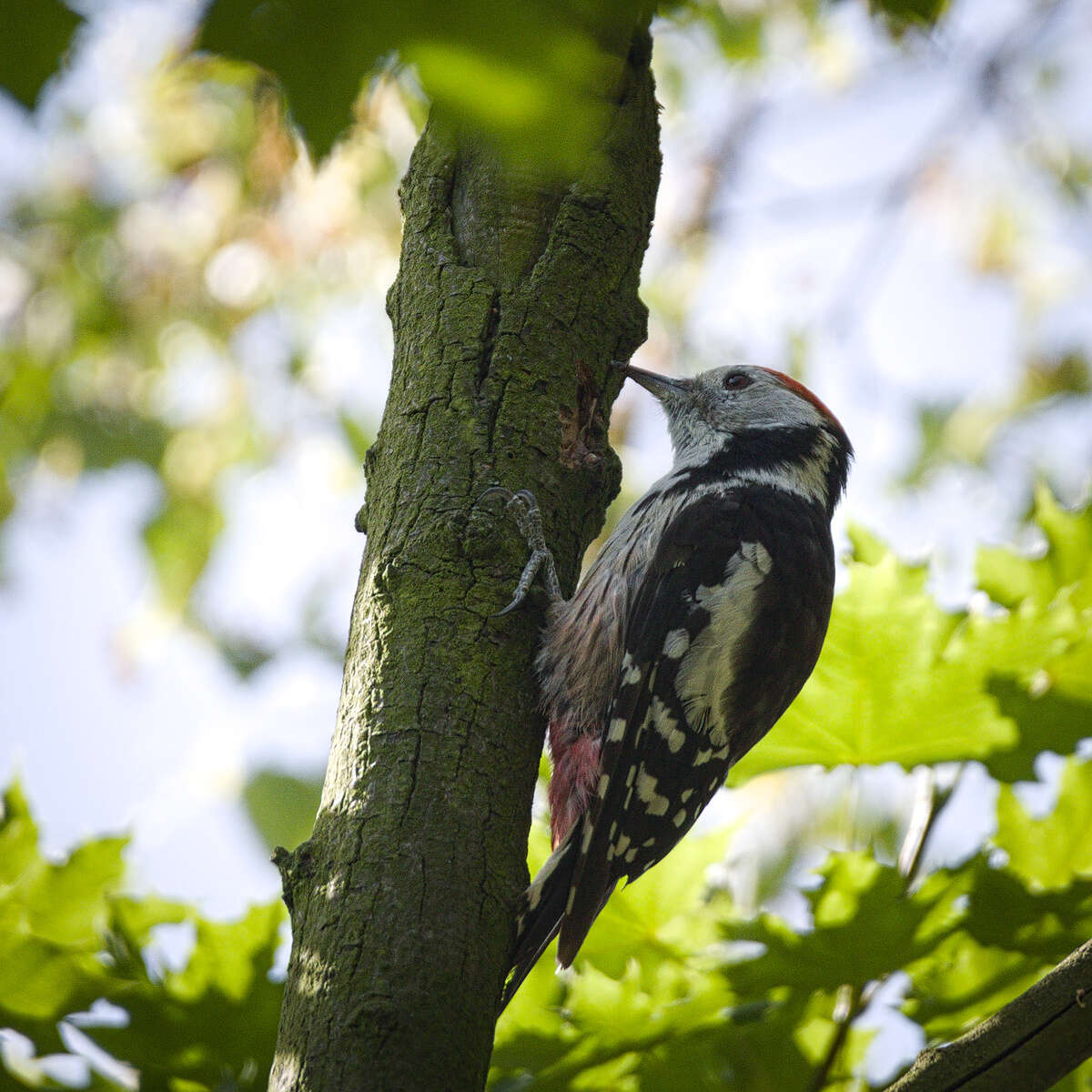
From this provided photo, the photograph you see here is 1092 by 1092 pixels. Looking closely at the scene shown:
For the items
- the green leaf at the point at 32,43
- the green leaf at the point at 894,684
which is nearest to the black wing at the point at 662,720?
the green leaf at the point at 894,684

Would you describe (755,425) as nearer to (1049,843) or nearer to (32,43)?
(1049,843)

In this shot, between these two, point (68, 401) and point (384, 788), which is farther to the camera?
point (68, 401)

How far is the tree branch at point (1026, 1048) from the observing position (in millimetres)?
1605

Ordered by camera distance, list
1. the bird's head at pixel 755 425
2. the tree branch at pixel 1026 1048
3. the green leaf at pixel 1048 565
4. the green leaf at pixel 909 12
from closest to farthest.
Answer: the green leaf at pixel 909 12
the tree branch at pixel 1026 1048
the green leaf at pixel 1048 565
the bird's head at pixel 755 425

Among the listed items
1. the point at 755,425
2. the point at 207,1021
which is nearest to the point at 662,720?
the point at 207,1021

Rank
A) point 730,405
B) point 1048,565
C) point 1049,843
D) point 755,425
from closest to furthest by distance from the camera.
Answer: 1. point 1049,843
2. point 1048,565
3. point 755,425
4. point 730,405

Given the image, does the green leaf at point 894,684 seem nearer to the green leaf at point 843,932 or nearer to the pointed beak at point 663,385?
the green leaf at point 843,932

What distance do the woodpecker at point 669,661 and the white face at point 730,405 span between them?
576 mm

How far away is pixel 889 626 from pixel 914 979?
2.26 feet

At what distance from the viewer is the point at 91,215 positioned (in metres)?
6.50

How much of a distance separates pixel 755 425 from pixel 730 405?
0.15 metres

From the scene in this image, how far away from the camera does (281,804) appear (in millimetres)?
5270

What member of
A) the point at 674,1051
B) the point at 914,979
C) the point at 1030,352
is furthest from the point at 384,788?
the point at 1030,352

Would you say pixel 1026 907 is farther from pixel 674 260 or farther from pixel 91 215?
pixel 91 215
